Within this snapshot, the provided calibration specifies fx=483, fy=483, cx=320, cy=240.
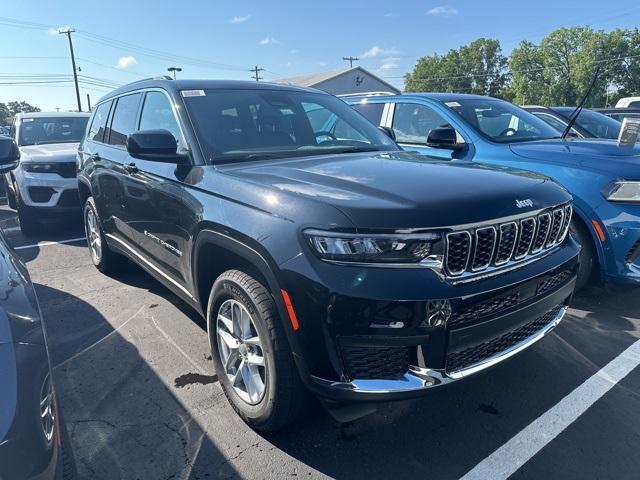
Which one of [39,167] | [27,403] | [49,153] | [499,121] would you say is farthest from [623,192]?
[49,153]

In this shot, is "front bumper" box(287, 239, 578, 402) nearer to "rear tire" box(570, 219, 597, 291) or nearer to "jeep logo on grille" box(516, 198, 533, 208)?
"jeep logo on grille" box(516, 198, 533, 208)

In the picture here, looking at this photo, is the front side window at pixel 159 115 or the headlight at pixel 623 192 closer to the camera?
the front side window at pixel 159 115

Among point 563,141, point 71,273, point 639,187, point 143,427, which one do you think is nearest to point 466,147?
point 563,141

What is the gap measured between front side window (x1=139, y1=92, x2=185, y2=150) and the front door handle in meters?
0.31

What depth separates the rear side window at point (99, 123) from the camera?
4.88 m

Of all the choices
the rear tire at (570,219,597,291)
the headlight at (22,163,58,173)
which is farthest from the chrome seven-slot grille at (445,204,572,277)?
the headlight at (22,163,58,173)

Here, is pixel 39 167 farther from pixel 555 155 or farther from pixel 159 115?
pixel 555 155

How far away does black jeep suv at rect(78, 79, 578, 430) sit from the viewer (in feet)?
6.70

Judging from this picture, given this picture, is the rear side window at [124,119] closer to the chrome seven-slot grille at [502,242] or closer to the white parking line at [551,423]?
the chrome seven-slot grille at [502,242]

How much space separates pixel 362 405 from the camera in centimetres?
216

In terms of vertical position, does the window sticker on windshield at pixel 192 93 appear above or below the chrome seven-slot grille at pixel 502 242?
above

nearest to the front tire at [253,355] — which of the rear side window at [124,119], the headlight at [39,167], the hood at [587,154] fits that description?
the rear side window at [124,119]

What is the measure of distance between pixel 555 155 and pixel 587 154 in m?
0.25

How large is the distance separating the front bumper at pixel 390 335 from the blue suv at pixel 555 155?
59.6 inches
